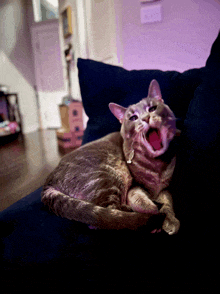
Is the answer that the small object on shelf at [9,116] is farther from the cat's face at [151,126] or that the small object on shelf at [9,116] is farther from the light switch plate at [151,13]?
the cat's face at [151,126]

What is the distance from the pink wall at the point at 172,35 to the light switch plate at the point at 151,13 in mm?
30

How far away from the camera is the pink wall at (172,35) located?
1241 millimetres

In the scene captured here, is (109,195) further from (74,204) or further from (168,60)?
(168,60)

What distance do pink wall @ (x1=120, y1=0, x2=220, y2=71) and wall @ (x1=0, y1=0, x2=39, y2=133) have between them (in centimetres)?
405

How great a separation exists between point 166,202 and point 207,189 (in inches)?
6.2

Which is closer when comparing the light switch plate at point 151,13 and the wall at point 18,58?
the light switch plate at point 151,13

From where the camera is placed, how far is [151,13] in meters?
1.37

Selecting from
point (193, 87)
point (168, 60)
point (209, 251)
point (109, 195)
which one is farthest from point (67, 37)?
point (209, 251)

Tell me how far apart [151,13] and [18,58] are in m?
4.51

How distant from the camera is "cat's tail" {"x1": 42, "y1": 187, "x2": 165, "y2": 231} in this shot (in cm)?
50

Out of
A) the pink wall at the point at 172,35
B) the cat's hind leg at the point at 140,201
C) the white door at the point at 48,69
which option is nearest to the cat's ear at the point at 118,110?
the cat's hind leg at the point at 140,201

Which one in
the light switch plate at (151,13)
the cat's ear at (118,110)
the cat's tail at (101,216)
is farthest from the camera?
the light switch plate at (151,13)

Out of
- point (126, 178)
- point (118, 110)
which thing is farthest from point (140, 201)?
point (118, 110)

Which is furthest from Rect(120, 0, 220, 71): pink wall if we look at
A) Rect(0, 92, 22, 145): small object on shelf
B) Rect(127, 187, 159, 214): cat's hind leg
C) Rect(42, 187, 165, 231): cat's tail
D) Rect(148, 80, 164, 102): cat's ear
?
Rect(0, 92, 22, 145): small object on shelf
